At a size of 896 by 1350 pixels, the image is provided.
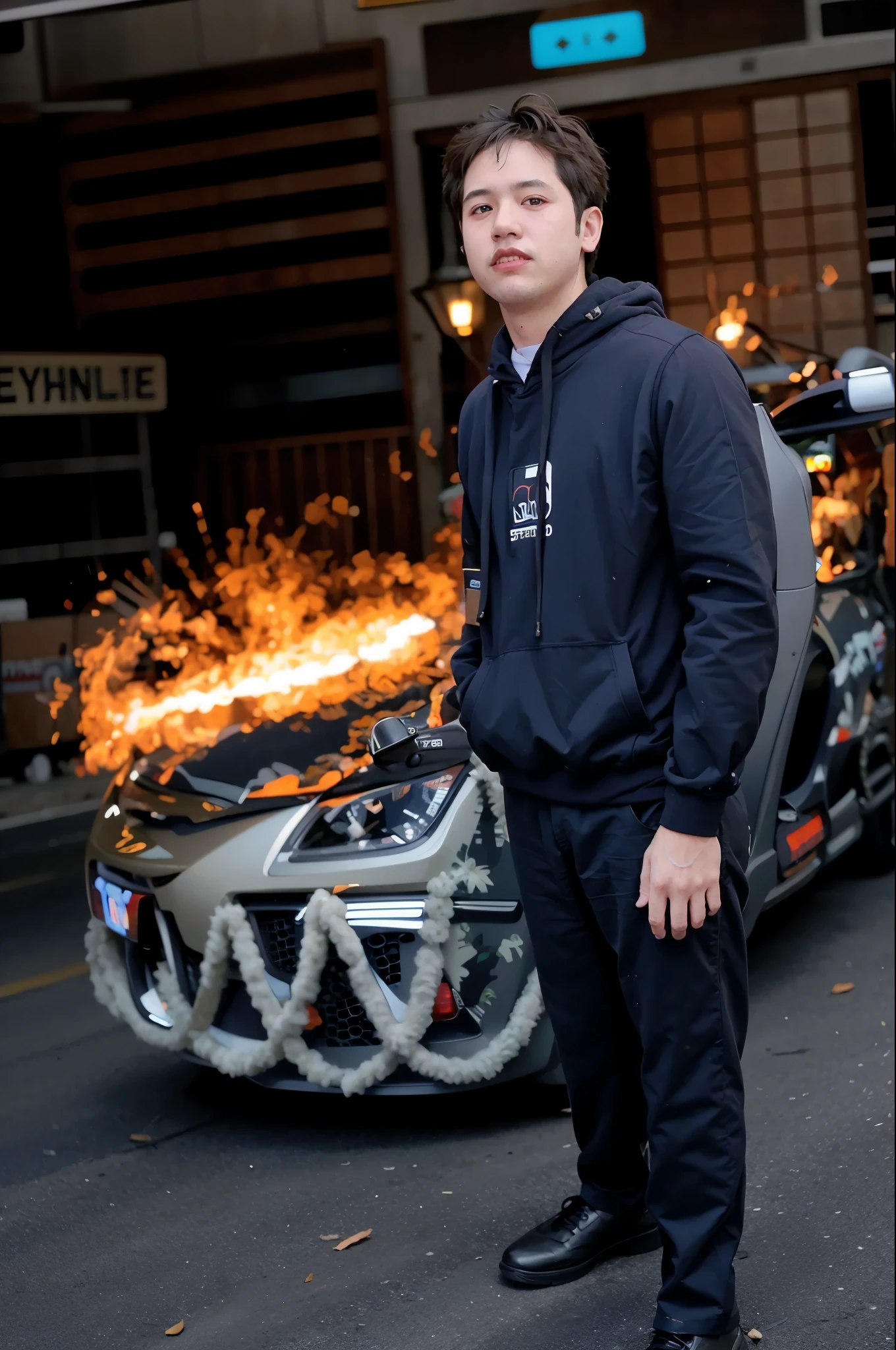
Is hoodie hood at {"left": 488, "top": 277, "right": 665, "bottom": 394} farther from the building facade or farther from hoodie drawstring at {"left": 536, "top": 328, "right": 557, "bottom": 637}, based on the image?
the building facade

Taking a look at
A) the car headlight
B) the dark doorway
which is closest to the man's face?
the car headlight

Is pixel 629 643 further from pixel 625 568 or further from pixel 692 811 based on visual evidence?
pixel 692 811

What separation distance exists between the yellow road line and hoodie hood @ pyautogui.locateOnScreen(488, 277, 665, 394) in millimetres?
3230

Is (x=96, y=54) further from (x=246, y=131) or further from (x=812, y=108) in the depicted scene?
(x=812, y=108)

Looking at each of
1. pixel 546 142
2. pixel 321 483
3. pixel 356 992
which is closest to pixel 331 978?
pixel 356 992

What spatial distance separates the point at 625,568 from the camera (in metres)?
2.45

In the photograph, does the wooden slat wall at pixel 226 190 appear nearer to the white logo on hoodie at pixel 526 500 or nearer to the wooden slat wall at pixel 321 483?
the wooden slat wall at pixel 321 483

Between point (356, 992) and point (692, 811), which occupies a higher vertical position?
point (692, 811)

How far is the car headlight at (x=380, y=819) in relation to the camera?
3.55 meters

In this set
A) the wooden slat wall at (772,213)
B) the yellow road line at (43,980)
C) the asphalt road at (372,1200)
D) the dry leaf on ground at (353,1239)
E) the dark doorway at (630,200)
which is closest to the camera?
the asphalt road at (372,1200)

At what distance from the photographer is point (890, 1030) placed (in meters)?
4.27

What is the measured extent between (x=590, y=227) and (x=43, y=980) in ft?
11.8

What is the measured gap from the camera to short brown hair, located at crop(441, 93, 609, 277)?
256 centimetres

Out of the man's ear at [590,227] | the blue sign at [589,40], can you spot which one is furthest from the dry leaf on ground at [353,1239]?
the blue sign at [589,40]
